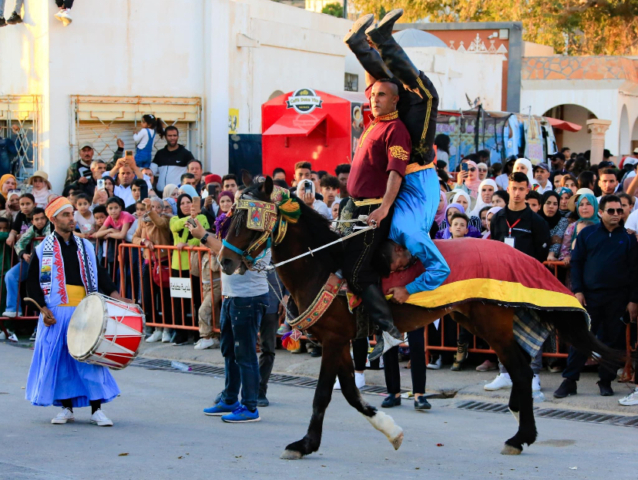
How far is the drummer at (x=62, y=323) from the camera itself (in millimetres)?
7703

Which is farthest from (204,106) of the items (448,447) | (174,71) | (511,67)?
(511,67)

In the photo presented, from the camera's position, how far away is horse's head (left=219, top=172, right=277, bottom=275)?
6516 mm

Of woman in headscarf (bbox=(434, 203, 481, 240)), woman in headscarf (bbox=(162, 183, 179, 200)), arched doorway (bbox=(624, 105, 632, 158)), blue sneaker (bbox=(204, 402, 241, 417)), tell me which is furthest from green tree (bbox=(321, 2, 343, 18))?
blue sneaker (bbox=(204, 402, 241, 417))

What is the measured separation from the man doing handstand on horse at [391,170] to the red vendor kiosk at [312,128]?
10386mm

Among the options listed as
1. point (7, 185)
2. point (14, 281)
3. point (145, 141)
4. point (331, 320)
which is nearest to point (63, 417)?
point (331, 320)

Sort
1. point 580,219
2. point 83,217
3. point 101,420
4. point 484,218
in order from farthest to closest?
1. point 83,217
2. point 484,218
3. point 580,219
4. point 101,420

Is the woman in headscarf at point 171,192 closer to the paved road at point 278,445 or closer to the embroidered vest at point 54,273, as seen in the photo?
Result: the paved road at point 278,445

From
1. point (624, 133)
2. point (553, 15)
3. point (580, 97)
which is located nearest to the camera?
point (580, 97)

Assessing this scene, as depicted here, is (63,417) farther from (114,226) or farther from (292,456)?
(114,226)

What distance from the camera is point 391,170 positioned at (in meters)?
6.59

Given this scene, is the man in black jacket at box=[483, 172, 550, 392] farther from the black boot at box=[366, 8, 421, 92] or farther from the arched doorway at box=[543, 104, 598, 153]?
the arched doorway at box=[543, 104, 598, 153]

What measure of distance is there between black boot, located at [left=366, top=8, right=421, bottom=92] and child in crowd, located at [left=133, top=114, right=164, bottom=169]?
11.1 m

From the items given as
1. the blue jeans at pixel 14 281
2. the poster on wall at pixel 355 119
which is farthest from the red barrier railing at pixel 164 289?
the poster on wall at pixel 355 119

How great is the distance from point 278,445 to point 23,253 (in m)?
6.88
